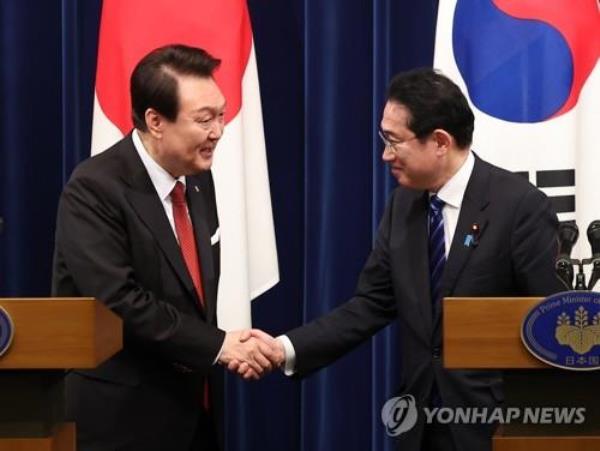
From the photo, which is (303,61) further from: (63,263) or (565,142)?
(63,263)

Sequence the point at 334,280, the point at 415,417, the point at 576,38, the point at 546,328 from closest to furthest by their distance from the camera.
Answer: the point at 546,328 → the point at 415,417 → the point at 576,38 → the point at 334,280

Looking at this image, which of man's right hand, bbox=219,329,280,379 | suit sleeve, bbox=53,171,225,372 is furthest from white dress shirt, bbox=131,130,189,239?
man's right hand, bbox=219,329,280,379

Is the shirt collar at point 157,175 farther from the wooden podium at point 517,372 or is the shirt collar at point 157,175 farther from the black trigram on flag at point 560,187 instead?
the black trigram on flag at point 560,187

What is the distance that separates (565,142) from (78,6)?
5.55ft

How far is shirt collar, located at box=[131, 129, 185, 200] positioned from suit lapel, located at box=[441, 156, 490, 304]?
2.20 feet

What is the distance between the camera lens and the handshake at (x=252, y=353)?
2.89 m

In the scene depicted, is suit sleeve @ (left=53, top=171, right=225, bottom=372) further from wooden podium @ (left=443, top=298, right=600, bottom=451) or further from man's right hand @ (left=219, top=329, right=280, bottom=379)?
wooden podium @ (left=443, top=298, right=600, bottom=451)

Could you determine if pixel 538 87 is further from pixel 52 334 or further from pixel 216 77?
pixel 52 334

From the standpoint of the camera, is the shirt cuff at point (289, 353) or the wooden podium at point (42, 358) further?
the shirt cuff at point (289, 353)

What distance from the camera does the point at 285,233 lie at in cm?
409

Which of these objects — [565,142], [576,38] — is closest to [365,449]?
[565,142]

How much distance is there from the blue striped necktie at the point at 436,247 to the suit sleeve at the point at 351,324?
0.71ft

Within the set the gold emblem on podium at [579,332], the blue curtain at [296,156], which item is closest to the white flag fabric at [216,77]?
the blue curtain at [296,156]

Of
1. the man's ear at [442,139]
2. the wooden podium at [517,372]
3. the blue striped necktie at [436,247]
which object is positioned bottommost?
the wooden podium at [517,372]
